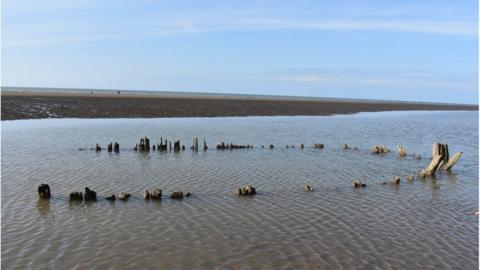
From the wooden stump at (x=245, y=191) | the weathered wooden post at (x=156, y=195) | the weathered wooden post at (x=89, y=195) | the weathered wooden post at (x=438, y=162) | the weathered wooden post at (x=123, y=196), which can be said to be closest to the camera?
the weathered wooden post at (x=89, y=195)

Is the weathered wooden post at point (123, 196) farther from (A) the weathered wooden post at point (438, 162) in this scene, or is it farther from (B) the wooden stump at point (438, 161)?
(B) the wooden stump at point (438, 161)

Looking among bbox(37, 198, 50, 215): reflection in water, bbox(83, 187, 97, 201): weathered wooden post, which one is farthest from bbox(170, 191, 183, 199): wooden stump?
bbox(37, 198, 50, 215): reflection in water

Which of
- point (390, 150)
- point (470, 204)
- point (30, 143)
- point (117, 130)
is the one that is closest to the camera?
point (470, 204)

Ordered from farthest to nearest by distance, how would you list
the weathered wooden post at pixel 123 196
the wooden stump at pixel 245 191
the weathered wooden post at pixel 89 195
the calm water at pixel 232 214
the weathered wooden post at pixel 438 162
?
the weathered wooden post at pixel 438 162 → the wooden stump at pixel 245 191 → the weathered wooden post at pixel 123 196 → the weathered wooden post at pixel 89 195 → the calm water at pixel 232 214

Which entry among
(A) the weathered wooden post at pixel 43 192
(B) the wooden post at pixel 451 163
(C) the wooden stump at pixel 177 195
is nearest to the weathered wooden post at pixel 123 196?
(C) the wooden stump at pixel 177 195

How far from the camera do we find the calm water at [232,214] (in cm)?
988

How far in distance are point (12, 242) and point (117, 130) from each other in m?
25.7

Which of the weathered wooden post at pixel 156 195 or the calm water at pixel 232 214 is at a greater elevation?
the weathered wooden post at pixel 156 195

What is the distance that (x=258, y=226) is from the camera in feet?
39.5

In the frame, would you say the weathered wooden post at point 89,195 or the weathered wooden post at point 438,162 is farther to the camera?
the weathered wooden post at point 438,162

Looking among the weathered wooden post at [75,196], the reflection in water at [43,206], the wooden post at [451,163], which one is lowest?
the reflection in water at [43,206]

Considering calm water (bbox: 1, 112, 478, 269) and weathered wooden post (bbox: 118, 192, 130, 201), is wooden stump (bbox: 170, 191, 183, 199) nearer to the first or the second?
calm water (bbox: 1, 112, 478, 269)

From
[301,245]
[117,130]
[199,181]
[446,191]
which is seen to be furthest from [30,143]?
[446,191]

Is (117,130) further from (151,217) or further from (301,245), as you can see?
(301,245)
